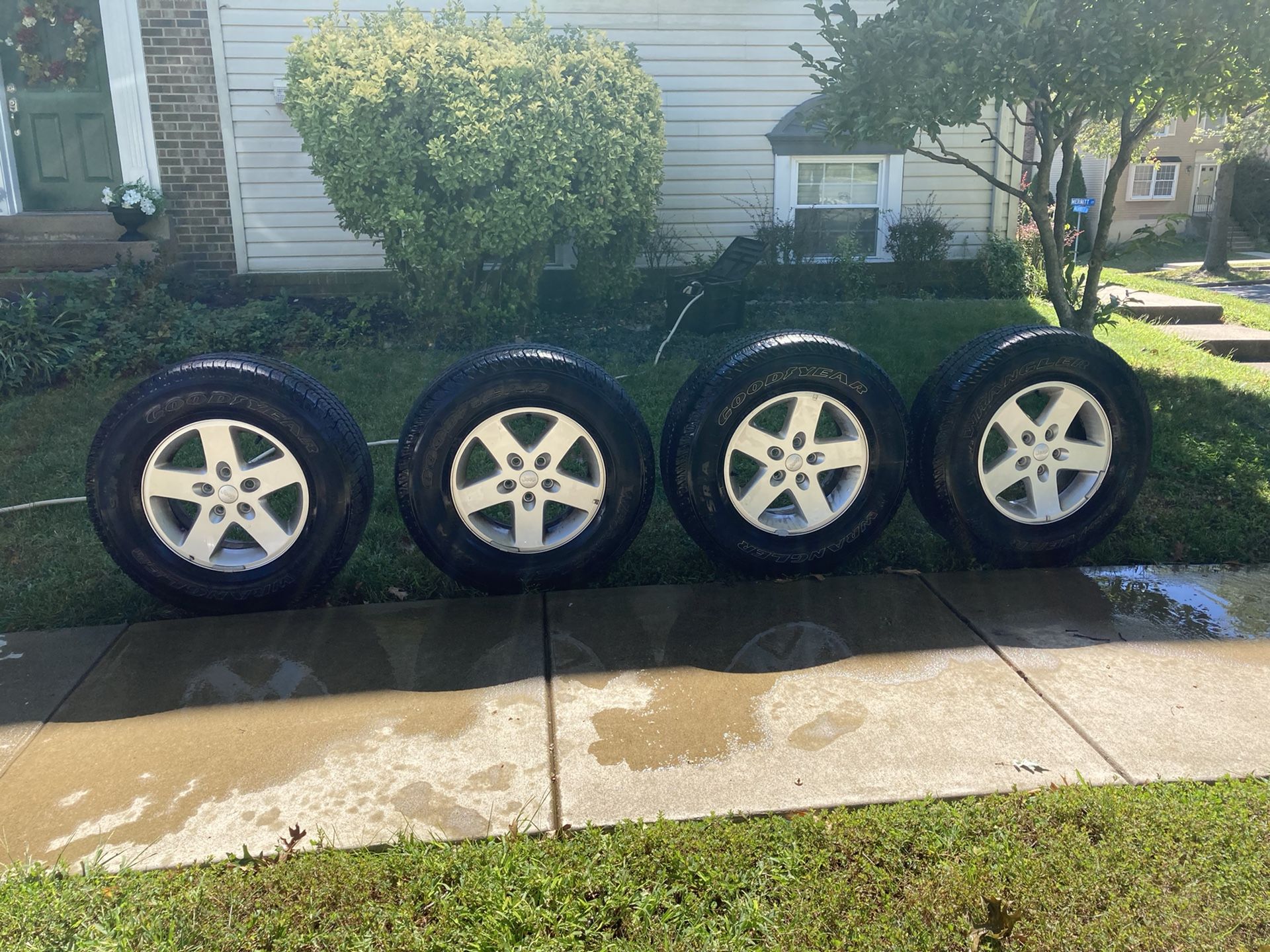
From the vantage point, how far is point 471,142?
7301mm

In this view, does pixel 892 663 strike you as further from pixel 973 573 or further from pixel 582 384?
pixel 582 384

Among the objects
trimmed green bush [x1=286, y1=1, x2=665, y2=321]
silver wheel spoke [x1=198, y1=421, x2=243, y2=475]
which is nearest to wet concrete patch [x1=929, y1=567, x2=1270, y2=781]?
silver wheel spoke [x1=198, y1=421, x2=243, y2=475]

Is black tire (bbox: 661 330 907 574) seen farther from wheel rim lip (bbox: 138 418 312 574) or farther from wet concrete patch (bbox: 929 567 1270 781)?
wheel rim lip (bbox: 138 418 312 574)

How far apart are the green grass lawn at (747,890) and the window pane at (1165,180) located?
109 ft

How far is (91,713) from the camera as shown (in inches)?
122

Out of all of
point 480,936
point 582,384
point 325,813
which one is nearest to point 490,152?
point 582,384

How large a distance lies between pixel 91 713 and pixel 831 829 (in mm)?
2381

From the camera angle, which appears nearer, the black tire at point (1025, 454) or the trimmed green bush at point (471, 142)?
the black tire at point (1025, 454)

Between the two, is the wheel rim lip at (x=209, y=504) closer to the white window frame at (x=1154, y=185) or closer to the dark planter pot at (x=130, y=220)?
the dark planter pot at (x=130, y=220)

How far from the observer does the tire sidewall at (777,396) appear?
12.4ft

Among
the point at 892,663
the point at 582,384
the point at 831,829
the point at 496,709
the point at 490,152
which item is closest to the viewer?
the point at 831,829

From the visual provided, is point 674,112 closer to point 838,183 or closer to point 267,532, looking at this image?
point 838,183

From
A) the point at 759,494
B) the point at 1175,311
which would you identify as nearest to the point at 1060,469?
the point at 759,494

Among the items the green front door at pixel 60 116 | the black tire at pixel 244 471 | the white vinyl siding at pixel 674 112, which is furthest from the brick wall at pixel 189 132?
the black tire at pixel 244 471
